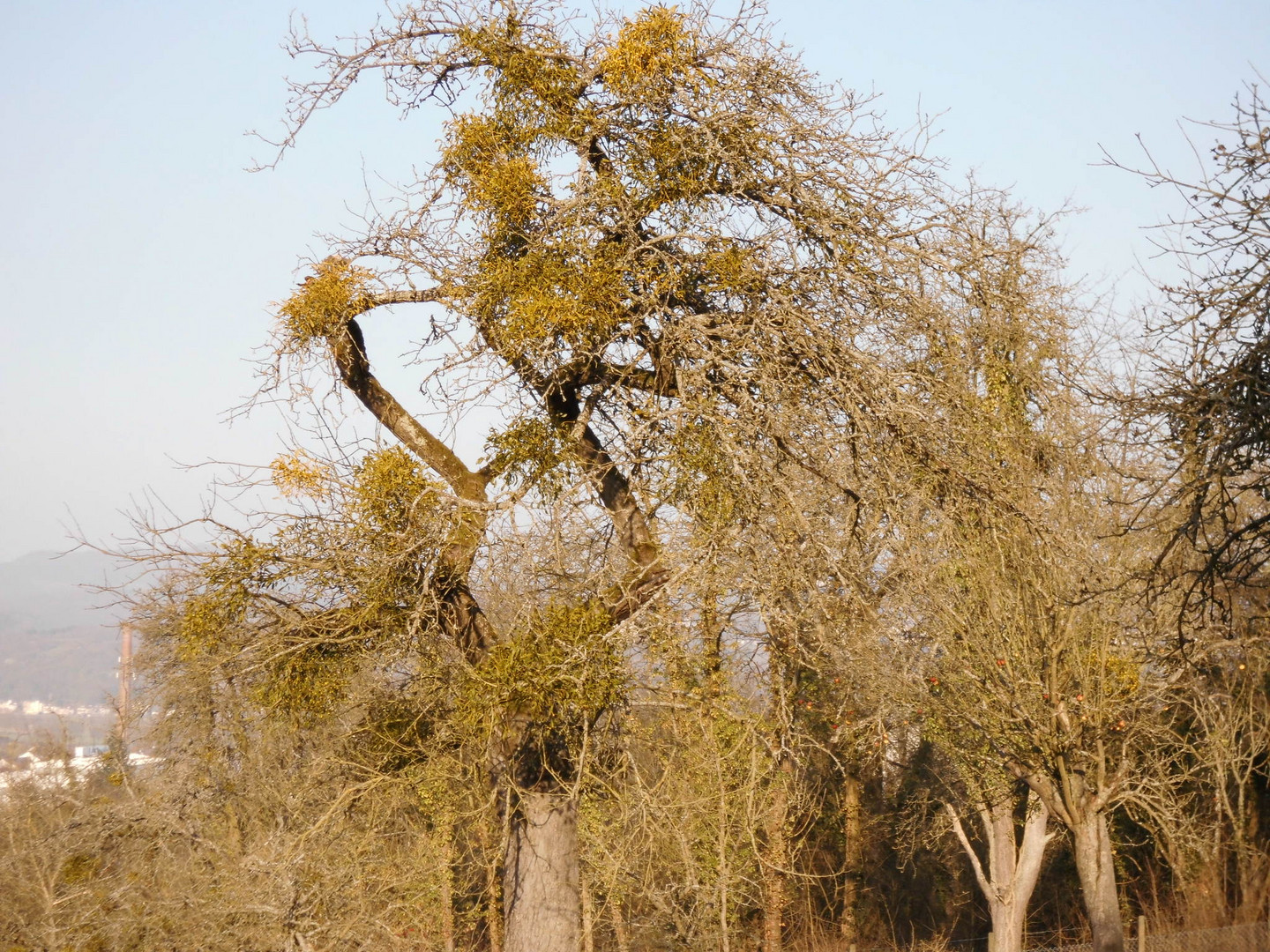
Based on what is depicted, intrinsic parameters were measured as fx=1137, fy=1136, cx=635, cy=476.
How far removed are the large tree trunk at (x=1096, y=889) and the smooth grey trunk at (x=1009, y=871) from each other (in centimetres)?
233

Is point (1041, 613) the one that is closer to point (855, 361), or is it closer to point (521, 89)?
point (855, 361)

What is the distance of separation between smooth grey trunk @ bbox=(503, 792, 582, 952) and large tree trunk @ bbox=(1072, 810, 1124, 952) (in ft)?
20.3

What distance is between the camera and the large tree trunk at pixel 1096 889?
10648 mm

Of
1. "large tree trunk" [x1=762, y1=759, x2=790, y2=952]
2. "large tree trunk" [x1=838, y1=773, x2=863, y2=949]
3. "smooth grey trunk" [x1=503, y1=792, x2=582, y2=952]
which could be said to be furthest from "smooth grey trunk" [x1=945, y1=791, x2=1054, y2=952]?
"smooth grey trunk" [x1=503, y1=792, x2=582, y2=952]

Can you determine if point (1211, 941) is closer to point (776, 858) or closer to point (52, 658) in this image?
point (776, 858)

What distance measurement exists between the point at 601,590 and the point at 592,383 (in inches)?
51.1

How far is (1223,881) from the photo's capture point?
51.1 ft

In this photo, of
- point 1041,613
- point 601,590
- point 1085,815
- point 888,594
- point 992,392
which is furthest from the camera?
point 992,392

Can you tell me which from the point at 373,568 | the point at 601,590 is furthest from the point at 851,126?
the point at 373,568

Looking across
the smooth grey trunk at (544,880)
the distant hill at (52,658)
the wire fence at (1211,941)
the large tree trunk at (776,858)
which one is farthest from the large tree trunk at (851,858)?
the distant hill at (52,658)

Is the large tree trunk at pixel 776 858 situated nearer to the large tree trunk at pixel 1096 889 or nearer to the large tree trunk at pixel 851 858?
the large tree trunk at pixel 851 858

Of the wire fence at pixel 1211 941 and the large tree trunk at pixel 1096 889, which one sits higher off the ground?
the large tree trunk at pixel 1096 889

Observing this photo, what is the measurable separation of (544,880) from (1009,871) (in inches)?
359

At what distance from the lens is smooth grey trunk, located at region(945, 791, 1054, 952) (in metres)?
13.5
